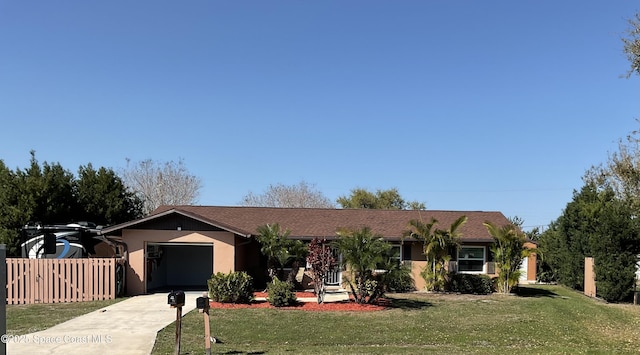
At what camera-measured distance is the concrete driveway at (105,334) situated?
941cm

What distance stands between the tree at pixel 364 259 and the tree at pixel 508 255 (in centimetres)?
717

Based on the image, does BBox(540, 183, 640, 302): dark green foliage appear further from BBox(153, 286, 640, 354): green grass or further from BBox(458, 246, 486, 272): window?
BBox(458, 246, 486, 272): window

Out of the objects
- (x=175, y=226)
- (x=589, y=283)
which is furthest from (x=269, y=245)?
(x=589, y=283)

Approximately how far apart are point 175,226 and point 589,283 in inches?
693

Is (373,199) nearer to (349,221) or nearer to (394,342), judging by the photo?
(349,221)

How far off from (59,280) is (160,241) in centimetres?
366

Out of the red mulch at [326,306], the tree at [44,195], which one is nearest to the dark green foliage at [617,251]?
the red mulch at [326,306]

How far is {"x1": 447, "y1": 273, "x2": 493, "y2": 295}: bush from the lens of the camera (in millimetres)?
21359

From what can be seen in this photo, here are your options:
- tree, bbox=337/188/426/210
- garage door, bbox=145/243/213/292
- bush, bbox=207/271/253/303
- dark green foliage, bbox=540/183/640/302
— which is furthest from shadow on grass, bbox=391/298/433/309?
tree, bbox=337/188/426/210

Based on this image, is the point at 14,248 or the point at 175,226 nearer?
the point at 175,226

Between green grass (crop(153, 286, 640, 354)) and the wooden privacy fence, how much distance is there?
5.26m

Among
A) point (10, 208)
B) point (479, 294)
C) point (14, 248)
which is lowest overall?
point (479, 294)

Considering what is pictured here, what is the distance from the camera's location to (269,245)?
18953 millimetres

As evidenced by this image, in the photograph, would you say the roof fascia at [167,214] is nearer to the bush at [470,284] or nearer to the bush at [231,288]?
the bush at [231,288]
